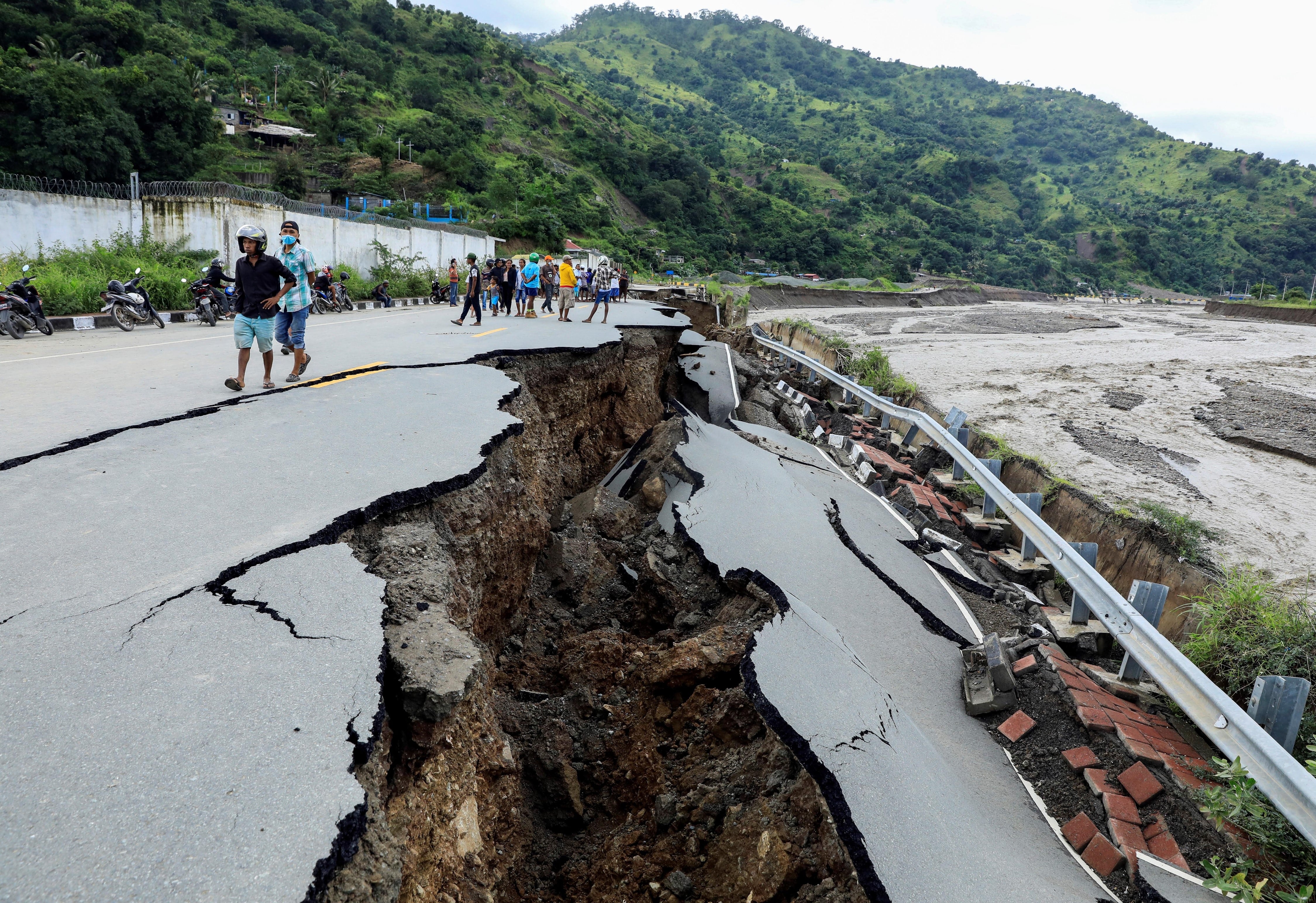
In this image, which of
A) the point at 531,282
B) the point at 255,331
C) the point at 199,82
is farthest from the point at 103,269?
the point at 199,82

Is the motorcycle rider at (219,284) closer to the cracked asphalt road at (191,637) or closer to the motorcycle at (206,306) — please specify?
the motorcycle at (206,306)

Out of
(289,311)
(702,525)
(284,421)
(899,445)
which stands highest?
(289,311)

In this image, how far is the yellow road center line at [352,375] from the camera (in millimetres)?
7072

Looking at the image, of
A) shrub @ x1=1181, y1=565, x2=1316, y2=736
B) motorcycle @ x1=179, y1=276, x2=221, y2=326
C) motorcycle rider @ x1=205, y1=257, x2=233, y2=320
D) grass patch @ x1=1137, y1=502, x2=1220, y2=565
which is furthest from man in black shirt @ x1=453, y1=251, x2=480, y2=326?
shrub @ x1=1181, y1=565, x2=1316, y2=736

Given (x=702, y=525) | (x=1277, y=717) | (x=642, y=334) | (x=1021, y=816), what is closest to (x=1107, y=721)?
(x=1277, y=717)

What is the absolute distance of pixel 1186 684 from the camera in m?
4.10

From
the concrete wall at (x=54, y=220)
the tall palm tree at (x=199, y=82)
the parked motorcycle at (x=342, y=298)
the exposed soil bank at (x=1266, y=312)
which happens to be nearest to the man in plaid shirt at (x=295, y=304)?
the parked motorcycle at (x=342, y=298)

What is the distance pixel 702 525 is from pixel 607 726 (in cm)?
180

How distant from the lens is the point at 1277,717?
149 inches

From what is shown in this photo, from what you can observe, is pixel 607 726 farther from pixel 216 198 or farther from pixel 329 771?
pixel 216 198

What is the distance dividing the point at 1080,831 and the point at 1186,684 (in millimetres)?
1410

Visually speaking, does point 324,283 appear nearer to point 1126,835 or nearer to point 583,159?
point 1126,835

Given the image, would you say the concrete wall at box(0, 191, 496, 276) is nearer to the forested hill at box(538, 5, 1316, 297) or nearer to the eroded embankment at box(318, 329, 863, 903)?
the eroded embankment at box(318, 329, 863, 903)

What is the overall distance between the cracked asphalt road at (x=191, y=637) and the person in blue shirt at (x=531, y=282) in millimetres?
11555
